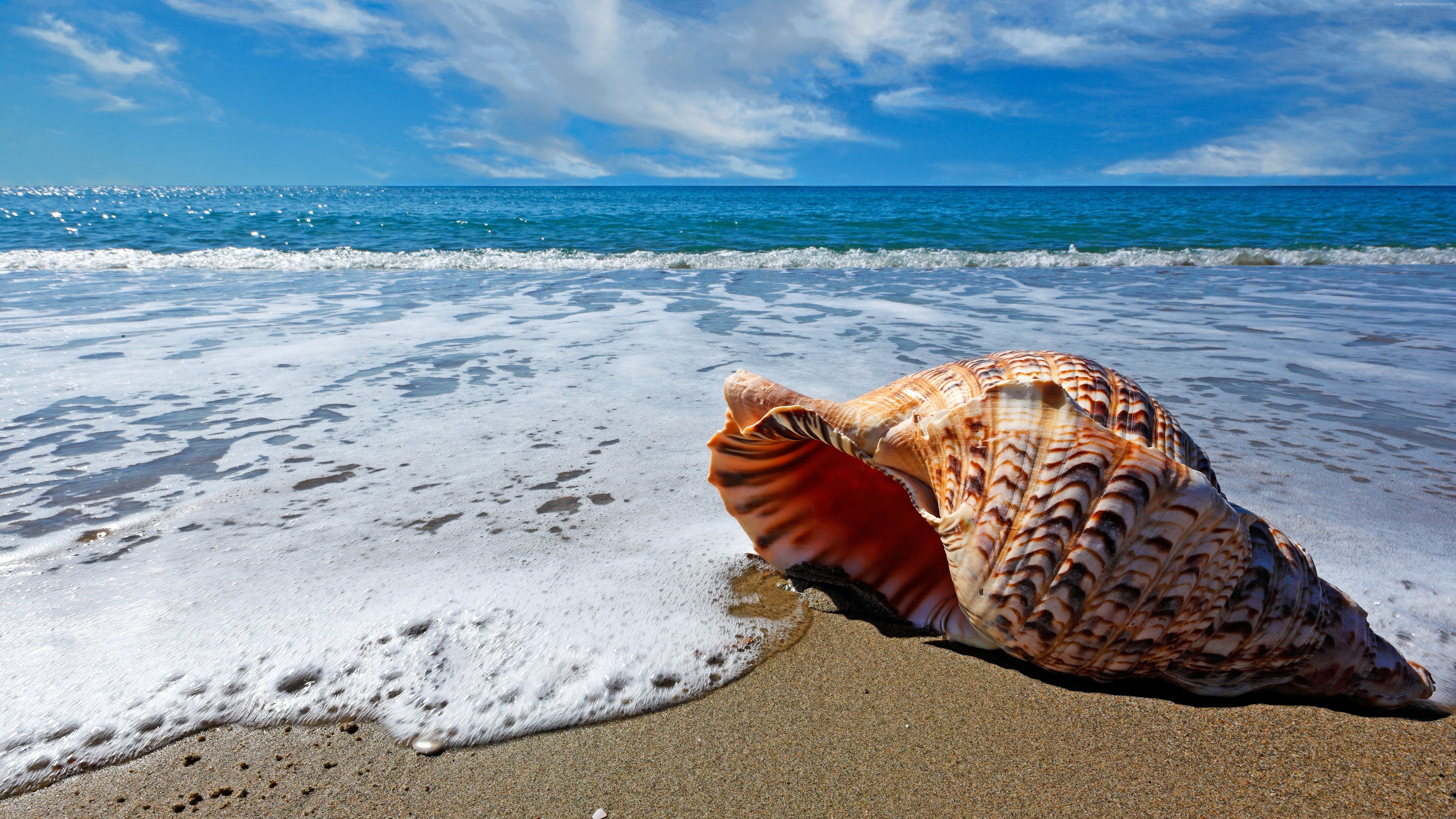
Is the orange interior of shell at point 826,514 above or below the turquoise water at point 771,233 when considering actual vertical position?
below

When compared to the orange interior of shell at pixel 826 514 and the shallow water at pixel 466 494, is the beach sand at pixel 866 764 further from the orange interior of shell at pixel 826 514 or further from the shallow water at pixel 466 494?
the orange interior of shell at pixel 826 514

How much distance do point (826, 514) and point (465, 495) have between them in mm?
1314

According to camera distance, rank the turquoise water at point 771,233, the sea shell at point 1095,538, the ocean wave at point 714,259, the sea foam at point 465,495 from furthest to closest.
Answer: the turquoise water at point 771,233 → the ocean wave at point 714,259 → the sea foam at point 465,495 → the sea shell at point 1095,538

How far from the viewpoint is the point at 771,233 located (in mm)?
17047

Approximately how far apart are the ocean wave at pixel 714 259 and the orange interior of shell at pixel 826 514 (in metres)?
9.57

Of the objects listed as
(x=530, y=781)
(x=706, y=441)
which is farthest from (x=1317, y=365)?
(x=530, y=781)

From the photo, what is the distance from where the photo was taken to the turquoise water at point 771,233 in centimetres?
1234

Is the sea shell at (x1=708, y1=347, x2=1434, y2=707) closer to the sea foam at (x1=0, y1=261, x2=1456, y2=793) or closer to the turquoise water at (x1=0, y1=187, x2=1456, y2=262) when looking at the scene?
the sea foam at (x1=0, y1=261, x2=1456, y2=793)

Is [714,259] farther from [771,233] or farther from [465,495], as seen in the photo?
[465,495]

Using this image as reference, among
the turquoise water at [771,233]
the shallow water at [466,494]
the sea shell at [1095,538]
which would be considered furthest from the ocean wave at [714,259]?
the sea shell at [1095,538]

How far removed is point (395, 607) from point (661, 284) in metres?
7.45

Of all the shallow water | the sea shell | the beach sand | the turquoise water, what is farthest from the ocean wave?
the beach sand

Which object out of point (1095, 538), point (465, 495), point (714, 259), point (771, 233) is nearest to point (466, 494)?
point (465, 495)

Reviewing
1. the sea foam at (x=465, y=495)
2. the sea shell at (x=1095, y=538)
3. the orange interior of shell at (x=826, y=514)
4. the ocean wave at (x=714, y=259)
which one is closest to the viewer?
the sea shell at (x=1095, y=538)
